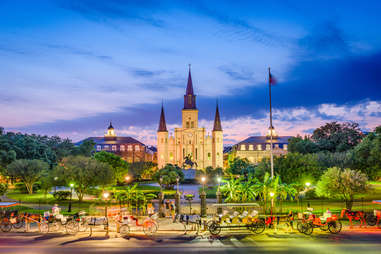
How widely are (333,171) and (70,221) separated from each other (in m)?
17.7

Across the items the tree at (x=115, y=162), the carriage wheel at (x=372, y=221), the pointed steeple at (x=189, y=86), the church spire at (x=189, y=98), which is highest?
the pointed steeple at (x=189, y=86)

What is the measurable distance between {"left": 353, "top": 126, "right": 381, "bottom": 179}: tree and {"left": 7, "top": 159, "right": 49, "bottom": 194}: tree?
132 ft

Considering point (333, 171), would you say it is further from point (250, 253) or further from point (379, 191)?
point (379, 191)

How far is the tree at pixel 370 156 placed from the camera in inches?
1373

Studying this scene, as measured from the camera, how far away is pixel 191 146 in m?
114

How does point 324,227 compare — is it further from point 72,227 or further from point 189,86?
point 189,86

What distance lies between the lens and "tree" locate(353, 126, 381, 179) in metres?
34.9

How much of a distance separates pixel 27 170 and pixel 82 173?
49.1 ft

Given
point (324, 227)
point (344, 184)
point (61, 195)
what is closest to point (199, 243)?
point (324, 227)

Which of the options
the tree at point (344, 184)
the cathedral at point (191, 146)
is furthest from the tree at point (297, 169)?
the cathedral at point (191, 146)

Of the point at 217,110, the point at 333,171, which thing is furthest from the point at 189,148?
the point at 333,171

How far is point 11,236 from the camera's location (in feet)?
55.1

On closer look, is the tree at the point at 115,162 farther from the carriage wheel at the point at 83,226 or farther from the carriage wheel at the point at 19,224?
the carriage wheel at the point at 83,226

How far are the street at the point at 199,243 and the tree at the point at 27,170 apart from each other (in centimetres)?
2727
